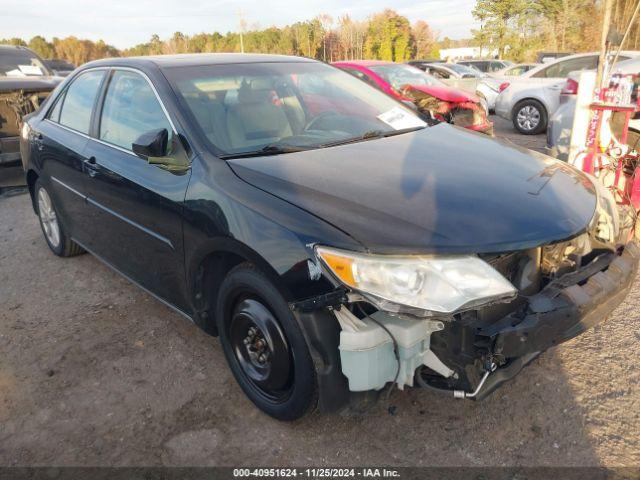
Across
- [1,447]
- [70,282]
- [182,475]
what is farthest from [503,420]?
[70,282]

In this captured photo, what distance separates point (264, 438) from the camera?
7.79 ft

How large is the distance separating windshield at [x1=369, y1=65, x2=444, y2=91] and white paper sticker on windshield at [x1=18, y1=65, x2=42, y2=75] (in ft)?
18.4

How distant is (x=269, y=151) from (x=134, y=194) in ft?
2.78

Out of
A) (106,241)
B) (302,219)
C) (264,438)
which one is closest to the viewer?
(302,219)

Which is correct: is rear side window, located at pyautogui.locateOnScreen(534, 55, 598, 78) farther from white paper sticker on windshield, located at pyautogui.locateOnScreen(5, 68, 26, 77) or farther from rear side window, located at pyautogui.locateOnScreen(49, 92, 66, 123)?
white paper sticker on windshield, located at pyautogui.locateOnScreen(5, 68, 26, 77)

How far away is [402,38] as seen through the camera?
51.1 meters

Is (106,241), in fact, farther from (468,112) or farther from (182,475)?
(468,112)

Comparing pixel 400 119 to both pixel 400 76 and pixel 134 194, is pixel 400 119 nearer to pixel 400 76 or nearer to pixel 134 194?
pixel 134 194

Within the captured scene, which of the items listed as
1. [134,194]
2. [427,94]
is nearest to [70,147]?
[134,194]

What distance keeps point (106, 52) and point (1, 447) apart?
Result: 70901mm

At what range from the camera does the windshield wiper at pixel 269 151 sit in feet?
8.38

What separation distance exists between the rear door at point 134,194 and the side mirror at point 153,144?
53mm

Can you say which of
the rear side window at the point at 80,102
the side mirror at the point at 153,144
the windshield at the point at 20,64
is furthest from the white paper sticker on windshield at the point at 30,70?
the side mirror at the point at 153,144

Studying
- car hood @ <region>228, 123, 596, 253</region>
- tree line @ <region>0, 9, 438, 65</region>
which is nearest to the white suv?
car hood @ <region>228, 123, 596, 253</region>
